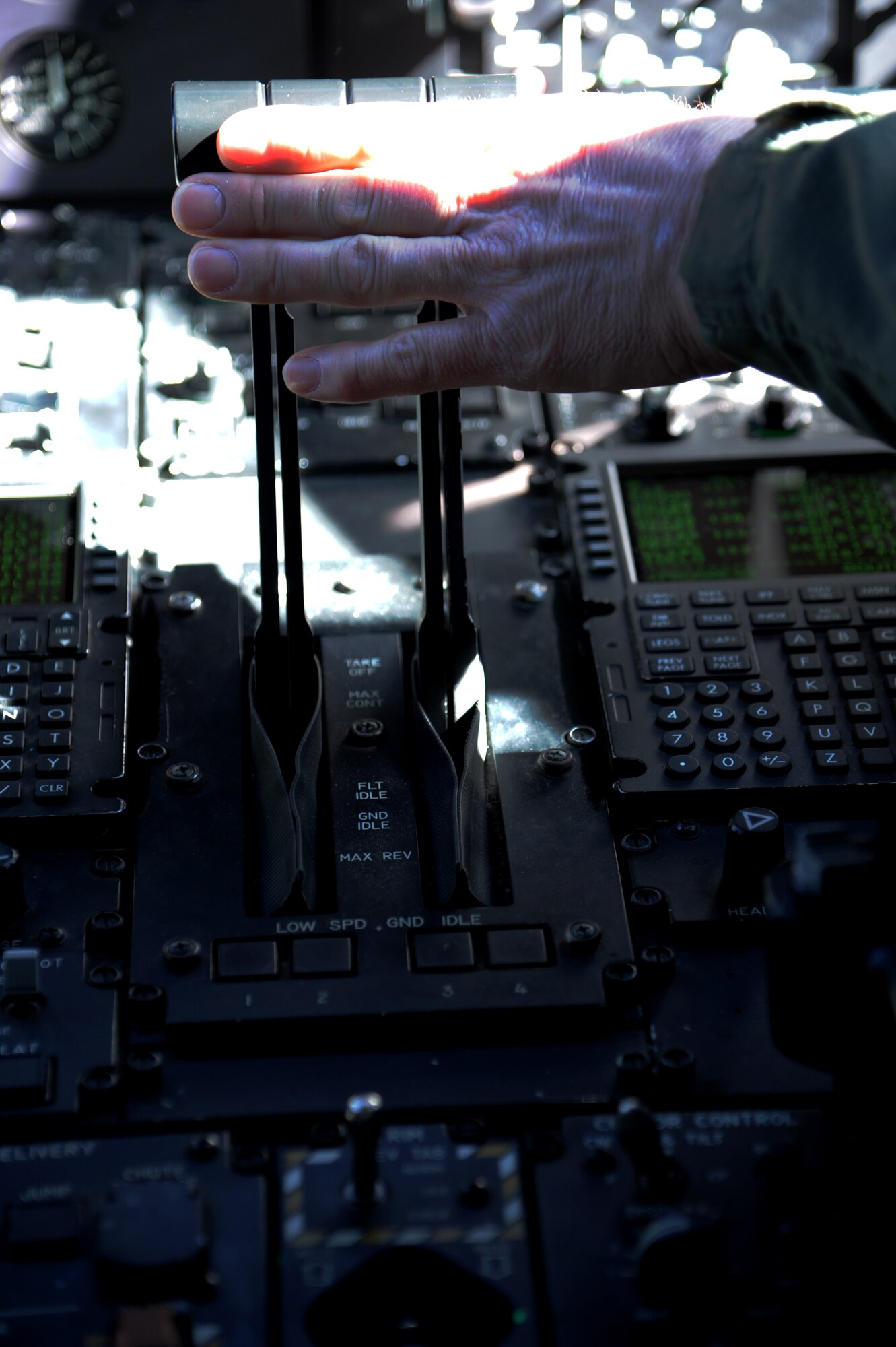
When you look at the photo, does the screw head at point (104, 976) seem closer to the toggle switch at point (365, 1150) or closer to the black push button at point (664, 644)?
the toggle switch at point (365, 1150)

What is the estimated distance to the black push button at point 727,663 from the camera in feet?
6.93

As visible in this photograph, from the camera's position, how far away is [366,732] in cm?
205

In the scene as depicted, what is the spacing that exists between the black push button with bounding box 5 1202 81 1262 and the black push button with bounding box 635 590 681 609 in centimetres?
111

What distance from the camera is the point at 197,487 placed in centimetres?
242

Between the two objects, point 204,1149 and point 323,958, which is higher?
point 323,958

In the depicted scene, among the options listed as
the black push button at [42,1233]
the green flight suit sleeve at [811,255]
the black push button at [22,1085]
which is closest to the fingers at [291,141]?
the green flight suit sleeve at [811,255]

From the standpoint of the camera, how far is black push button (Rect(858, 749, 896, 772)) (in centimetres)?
200

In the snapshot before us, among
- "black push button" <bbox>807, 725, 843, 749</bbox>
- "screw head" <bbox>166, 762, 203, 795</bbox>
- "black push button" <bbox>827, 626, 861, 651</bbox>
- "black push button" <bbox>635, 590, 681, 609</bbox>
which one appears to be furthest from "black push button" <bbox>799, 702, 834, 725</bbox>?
"screw head" <bbox>166, 762, 203, 795</bbox>

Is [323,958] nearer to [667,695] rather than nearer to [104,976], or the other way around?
[104,976]

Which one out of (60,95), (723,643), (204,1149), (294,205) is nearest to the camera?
(204,1149)

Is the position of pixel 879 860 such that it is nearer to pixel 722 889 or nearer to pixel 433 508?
pixel 722 889

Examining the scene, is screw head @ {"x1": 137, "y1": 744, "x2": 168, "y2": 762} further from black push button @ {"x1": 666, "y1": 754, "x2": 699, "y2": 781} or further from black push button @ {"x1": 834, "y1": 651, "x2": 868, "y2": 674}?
black push button @ {"x1": 834, "y1": 651, "x2": 868, "y2": 674}

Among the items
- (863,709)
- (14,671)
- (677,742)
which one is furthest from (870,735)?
(14,671)

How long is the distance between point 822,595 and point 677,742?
36 centimetres
